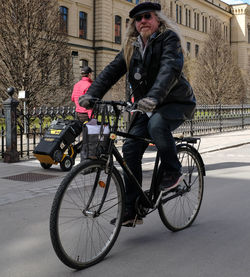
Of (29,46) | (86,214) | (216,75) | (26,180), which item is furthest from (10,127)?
(216,75)

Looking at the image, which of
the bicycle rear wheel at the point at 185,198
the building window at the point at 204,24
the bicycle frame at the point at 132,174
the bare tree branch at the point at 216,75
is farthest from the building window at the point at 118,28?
the bicycle frame at the point at 132,174

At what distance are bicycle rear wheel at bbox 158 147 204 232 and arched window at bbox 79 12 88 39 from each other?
A: 109ft

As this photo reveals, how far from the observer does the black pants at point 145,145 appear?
12.1ft

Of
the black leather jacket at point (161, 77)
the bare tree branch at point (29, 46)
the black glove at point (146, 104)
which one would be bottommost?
the black glove at point (146, 104)

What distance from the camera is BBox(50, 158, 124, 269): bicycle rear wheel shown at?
3064 millimetres

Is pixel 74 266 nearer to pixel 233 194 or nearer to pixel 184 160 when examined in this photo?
pixel 184 160

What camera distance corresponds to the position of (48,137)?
7.74m

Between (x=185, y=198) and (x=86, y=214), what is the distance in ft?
4.45

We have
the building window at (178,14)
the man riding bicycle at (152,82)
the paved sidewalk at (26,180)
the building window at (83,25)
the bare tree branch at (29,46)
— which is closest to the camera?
the man riding bicycle at (152,82)

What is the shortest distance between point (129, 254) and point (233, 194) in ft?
9.06

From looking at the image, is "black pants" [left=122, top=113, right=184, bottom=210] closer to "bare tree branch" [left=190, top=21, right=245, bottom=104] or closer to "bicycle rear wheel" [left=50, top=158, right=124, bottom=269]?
"bicycle rear wheel" [left=50, top=158, right=124, bottom=269]

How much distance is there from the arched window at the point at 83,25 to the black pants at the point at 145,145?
33549mm

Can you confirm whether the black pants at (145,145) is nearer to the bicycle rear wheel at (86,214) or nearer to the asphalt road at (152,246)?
the bicycle rear wheel at (86,214)

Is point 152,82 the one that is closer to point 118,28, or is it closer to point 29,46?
point 29,46
